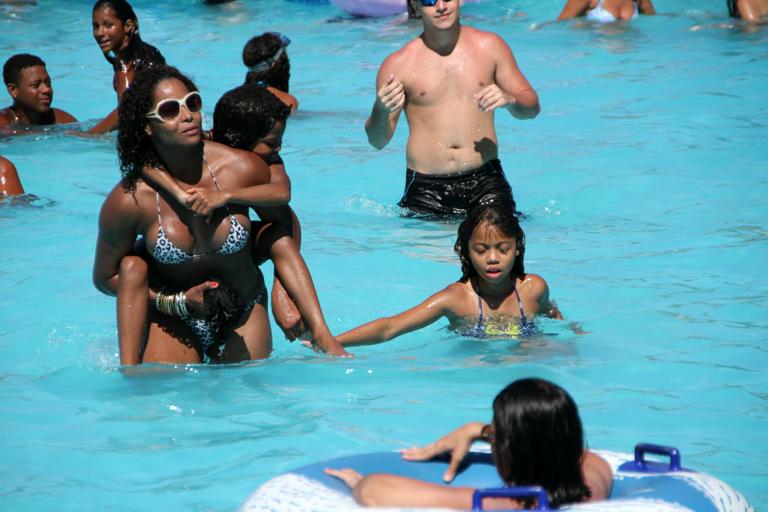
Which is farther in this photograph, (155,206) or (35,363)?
(35,363)

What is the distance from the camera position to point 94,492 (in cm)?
464

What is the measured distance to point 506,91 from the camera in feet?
→ 24.4

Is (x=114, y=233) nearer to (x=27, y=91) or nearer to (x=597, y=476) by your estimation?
(x=597, y=476)

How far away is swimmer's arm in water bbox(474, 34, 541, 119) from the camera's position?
667cm

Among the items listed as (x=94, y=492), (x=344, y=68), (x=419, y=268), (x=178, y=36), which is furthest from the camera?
(x=178, y=36)

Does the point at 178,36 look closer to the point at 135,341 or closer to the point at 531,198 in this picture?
the point at 531,198

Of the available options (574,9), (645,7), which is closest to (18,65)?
(574,9)

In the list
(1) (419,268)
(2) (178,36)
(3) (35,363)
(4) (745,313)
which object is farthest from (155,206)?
(2) (178,36)

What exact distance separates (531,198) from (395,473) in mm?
5657

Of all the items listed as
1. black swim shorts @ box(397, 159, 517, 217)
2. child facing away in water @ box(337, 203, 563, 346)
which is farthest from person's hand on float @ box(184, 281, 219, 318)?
black swim shorts @ box(397, 159, 517, 217)

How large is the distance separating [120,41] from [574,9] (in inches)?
294

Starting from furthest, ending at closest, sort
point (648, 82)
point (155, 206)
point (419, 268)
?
point (648, 82), point (419, 268), point (155, 206)

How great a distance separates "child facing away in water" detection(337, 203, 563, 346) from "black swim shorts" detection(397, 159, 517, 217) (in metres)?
1.47

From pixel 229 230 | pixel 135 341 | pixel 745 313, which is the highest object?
pixel 229 230
